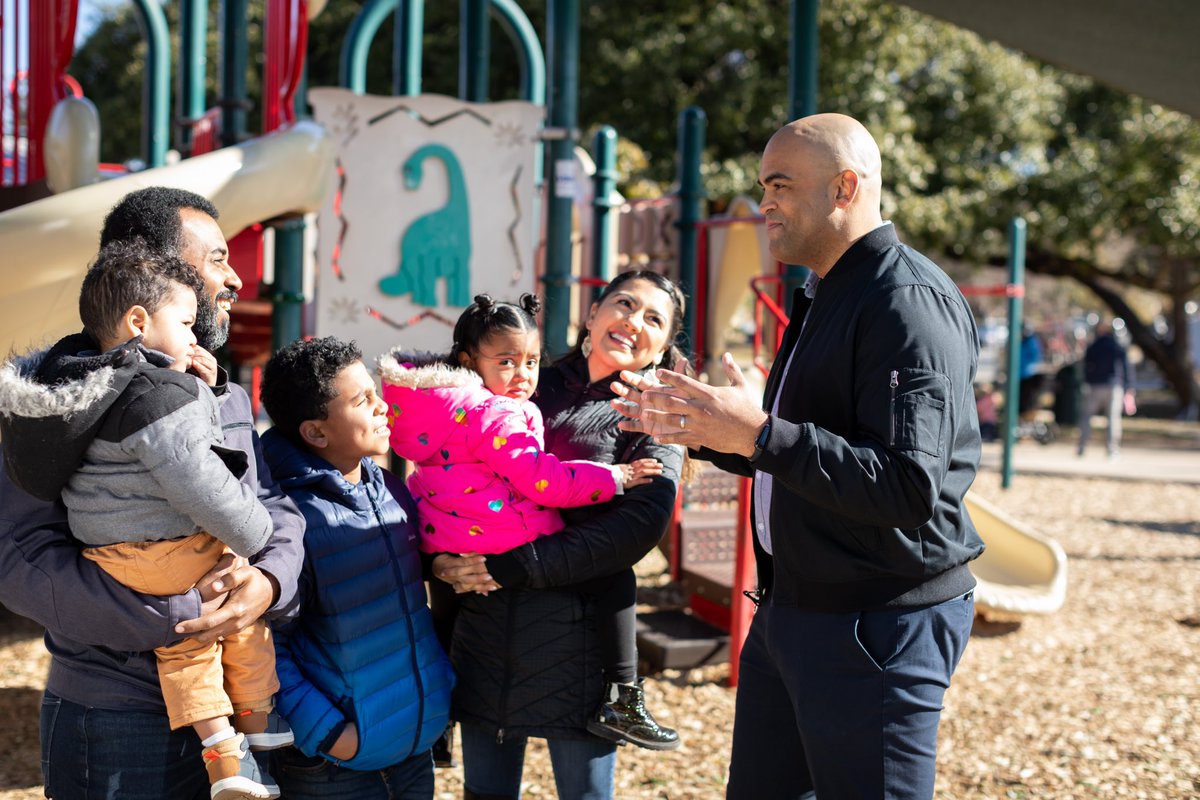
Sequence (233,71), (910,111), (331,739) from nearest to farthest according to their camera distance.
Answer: (331,739), (233,71), (910,111)

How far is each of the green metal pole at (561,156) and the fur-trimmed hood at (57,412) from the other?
10.3ft

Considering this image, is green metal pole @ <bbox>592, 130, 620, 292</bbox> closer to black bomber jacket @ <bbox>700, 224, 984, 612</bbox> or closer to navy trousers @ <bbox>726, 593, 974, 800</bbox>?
black bomber jacket @ <bbox>700, 224, 984, 612</bbox>

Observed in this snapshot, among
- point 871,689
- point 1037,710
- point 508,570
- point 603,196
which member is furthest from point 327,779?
point 603,196

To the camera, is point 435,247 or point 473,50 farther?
point 473,50

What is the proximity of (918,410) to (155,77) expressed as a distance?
23.8 ft

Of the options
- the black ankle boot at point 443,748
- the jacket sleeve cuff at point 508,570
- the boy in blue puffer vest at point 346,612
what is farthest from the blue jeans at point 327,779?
the jacket sleeve cuff at point 508,570

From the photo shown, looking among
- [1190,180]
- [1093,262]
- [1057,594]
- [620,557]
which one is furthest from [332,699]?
[1093,262]

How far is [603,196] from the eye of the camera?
5738 millimetres

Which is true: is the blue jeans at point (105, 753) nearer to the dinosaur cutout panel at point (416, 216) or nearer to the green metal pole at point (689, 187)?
the dinosaur cutout panel at point (416, 216)

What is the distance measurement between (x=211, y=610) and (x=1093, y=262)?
2029cm

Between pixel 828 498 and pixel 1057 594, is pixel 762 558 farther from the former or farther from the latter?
pixel 1057 594

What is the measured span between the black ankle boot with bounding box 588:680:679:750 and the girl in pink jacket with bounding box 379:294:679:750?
0.02 metres

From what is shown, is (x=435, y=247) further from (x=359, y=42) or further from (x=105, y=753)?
(x=105, y=753)

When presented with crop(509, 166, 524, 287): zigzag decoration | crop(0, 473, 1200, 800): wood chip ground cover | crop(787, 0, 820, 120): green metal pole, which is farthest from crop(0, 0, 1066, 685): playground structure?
crop(787, 0, 820, 120): green metal pole
